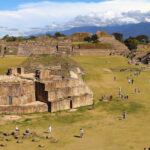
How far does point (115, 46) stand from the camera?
281 ft

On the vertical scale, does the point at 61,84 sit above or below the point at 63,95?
above

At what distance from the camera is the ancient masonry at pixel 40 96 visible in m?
21.5

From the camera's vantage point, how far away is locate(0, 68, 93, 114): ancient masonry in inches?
848

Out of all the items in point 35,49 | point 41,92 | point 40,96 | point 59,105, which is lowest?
point 59,105

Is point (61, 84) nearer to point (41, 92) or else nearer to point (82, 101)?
point (41, 92)

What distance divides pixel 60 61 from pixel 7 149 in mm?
28451

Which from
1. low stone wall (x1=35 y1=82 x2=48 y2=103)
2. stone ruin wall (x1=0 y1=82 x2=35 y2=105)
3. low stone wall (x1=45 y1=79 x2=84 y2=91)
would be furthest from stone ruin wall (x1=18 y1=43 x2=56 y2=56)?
stone ruin wall (x1=0 y1=82 x2=35 y2=105)

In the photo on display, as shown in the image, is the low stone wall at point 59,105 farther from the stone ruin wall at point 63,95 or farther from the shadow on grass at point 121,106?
the shadow on grass at point 121,106

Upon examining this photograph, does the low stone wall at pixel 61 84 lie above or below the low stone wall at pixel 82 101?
above

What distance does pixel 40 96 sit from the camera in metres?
22.9

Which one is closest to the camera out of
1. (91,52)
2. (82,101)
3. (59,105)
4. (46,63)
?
(59,105)

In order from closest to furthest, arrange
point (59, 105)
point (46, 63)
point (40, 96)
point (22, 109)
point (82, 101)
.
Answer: point (22, 109), point (59, 105), point (40, 96), point (82, 101), point (46, 63)

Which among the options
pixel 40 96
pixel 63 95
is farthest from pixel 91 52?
pixel 40 96

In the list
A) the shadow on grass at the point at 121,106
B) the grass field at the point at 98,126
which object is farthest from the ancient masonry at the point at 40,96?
the shadow on grass at the point at 121,106
